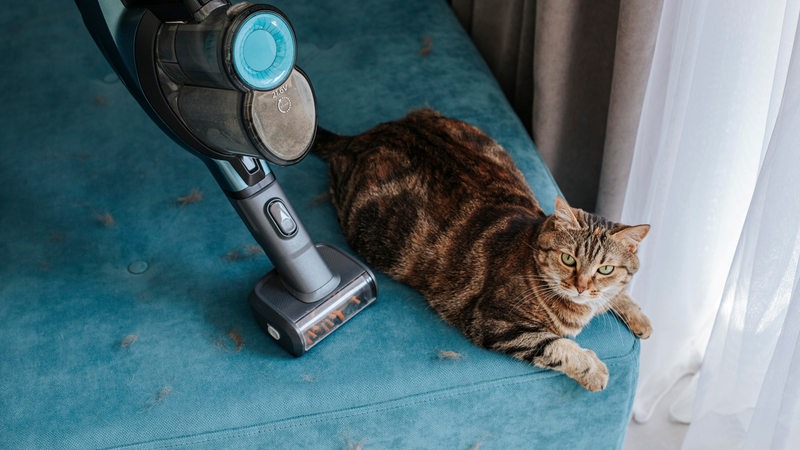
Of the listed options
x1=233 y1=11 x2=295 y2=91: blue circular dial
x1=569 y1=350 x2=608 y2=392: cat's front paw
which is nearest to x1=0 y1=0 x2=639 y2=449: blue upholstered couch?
x1=569 y1=350 x2=608 y2=392: cat's front paw

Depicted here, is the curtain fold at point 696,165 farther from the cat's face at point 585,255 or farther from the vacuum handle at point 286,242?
the vacuum handle at point 286,242

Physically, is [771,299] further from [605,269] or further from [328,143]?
[328,143]

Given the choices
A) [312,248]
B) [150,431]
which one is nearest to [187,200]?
[312,248]

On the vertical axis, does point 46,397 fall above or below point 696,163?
below

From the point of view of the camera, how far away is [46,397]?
1.12 metres

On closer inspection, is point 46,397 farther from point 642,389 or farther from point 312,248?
point 642,389

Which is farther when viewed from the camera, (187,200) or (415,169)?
(187,200)

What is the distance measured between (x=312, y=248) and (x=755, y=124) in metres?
0.76

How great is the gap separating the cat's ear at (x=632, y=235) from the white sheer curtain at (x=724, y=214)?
0.57 feet

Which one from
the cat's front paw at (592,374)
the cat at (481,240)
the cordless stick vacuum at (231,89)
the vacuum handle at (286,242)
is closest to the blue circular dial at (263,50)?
the cordless stick vacuum at (231,89)

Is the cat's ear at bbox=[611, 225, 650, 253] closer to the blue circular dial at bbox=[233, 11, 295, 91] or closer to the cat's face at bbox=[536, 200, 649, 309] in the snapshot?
the cat's face at bbox=[536, 200, 649, 309]

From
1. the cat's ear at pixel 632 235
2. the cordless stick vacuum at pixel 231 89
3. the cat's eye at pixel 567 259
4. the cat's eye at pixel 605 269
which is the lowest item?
the cat's eye at pixel 605 269

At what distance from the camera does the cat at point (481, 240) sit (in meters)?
1.12

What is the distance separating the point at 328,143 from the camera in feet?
4.90
